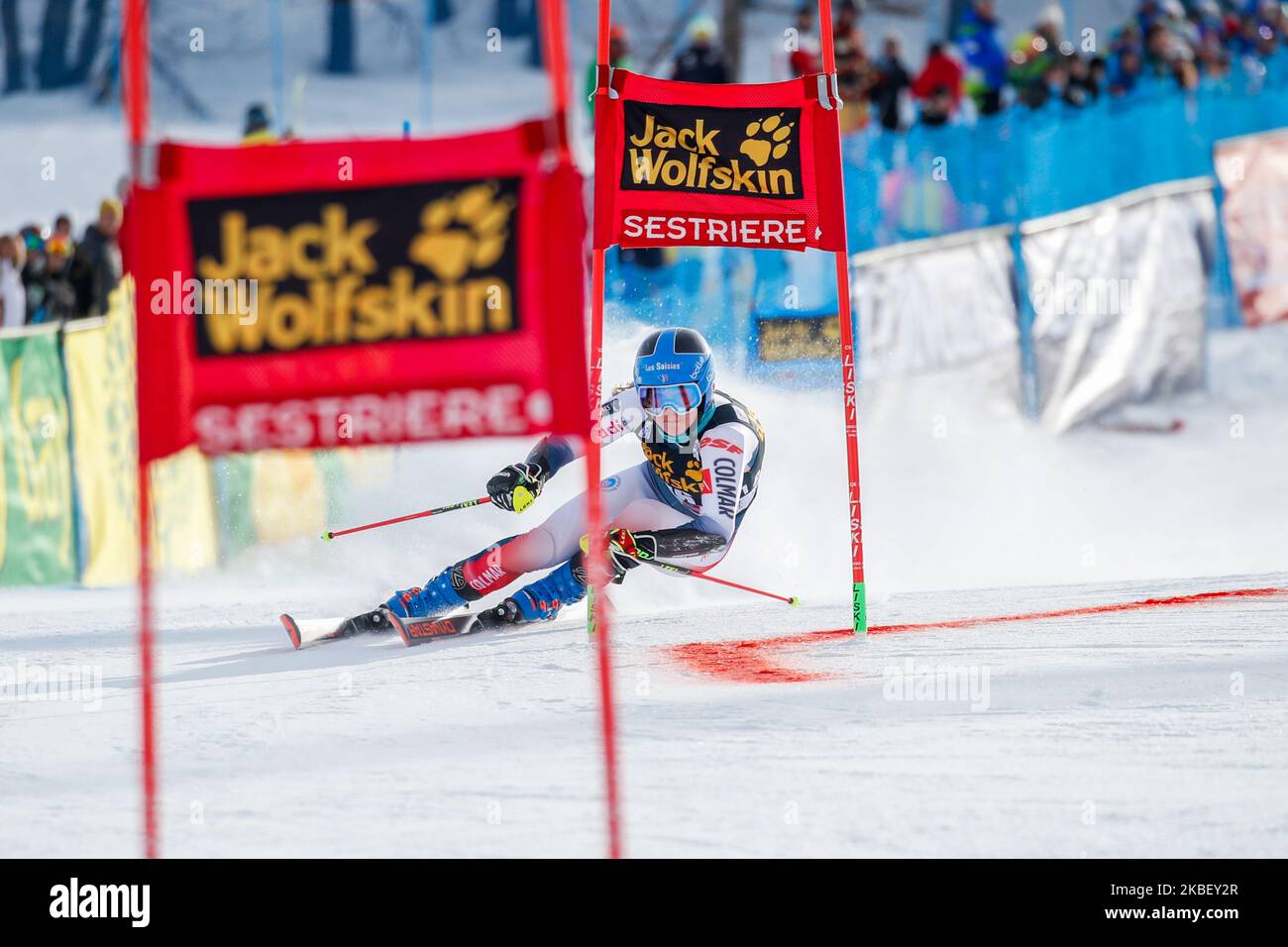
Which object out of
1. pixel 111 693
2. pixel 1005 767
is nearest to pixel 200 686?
pixel 111 693

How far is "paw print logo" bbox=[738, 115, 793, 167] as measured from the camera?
21.0 ft

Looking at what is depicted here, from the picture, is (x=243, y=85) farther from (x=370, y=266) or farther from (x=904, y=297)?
(x=370, y=266)

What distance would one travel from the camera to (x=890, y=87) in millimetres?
12531

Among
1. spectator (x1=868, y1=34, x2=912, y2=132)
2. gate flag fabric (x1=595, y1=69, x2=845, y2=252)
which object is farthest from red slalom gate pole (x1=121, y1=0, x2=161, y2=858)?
spectator (x1=868, y1=34, x2=912, y2=132)

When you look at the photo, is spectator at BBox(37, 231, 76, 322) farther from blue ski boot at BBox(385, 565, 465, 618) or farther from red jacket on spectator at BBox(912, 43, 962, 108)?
red jacket on spectator at BBox(912, 43, 962, 108)

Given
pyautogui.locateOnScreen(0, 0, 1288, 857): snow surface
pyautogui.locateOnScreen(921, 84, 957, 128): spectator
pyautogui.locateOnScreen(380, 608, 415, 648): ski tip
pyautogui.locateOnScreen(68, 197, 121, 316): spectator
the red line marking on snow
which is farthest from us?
pyautogui.locateOnScreen(68, 197, 121, 316): spectator

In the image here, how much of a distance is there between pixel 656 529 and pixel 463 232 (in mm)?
3793

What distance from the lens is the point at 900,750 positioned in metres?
4.66

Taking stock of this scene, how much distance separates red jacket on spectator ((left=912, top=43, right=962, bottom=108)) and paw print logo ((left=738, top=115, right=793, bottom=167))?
6.27 metres

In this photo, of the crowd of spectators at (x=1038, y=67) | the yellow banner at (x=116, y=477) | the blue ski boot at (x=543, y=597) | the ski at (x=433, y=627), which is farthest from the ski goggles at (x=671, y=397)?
the crowd of spectators at (x=1038, y=67)

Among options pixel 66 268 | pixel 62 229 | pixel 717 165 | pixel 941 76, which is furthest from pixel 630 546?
pixel 62 229

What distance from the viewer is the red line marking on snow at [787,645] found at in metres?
5.88

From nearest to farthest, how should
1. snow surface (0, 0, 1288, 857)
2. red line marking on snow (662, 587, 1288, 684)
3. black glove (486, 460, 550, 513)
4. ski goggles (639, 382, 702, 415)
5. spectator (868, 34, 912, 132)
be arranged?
snow surface (0, 0, 1288, 857) < red line marking on snow (662, 587, 1288, 684) < ski goggles (639, 382, 702, 415) < black glove (486, 460, 550, 513) < spectator (868, 34, 912, 132)

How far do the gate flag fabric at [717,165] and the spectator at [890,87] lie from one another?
6.18 meters
